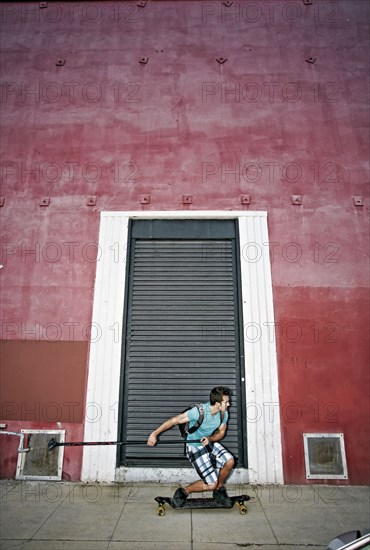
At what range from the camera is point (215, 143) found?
7.27 meters

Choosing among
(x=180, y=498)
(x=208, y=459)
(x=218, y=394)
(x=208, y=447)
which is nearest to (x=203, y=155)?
(x=218, y=394)

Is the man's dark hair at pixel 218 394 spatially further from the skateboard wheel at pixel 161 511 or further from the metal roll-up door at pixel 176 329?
the metal roll-up door at pixel 176 329

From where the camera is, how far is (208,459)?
174 inches

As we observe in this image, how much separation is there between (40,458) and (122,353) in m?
2.00

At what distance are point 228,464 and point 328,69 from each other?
792 cm

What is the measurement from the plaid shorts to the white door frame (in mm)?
1271

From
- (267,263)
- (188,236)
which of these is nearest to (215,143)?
(188,236)

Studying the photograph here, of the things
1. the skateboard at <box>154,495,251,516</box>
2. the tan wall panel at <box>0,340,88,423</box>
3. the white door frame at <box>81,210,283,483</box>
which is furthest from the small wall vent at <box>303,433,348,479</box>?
the tan wall panel at <box>0,340,88,423</box>

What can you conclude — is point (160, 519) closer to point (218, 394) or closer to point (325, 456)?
point (218, 394)

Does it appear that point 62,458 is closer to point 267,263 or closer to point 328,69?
point 267,263

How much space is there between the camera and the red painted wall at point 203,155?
603 centimetres

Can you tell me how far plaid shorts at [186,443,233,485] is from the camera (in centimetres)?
437

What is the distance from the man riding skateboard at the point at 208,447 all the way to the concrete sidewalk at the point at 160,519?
9.8 inches

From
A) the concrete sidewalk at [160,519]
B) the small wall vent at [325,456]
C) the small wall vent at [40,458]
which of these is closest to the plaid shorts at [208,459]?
the concrete sidewalk at [160,519]
